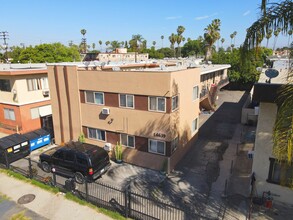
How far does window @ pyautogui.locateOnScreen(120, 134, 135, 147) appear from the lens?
15.5 m

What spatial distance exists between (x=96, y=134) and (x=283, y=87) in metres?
13.3

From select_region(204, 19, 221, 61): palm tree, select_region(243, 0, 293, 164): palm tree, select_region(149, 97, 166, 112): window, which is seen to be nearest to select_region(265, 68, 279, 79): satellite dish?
select_region(243, 0, 293, 164): palm tree

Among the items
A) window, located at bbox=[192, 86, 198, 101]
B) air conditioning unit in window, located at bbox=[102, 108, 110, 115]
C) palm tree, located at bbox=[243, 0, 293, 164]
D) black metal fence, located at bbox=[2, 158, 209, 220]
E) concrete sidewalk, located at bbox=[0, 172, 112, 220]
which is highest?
palm tree, located at bbox=[243, 0, 293, 164]

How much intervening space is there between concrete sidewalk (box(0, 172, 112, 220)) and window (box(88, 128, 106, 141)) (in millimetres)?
5483

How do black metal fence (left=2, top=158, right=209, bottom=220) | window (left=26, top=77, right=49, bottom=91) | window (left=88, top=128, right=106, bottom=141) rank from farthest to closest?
window (left=26, top=77, right=49, bottom=91)
window (left=88, top=128, right=106, bottom=141)
black metal fence (left=2, top=158, right=209, bottom=220)

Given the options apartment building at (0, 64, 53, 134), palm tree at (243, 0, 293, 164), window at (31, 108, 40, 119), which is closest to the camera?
palm tree at (243, 0, 293, 164)

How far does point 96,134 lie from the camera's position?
55.8 feet

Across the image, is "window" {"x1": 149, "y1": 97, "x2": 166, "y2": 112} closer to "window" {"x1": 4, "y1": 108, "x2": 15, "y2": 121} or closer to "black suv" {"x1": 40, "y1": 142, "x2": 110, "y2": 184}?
"black suv" {"x1": 40, "y1": 142, "x2": 110, "y2": 184}

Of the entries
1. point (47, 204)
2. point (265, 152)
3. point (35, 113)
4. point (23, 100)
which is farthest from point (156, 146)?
point (23, 100)

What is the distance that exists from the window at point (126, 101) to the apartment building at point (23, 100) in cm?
1061

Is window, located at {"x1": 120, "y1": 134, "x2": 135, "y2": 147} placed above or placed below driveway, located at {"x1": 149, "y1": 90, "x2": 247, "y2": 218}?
above

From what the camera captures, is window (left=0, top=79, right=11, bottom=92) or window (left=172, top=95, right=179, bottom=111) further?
window (left=0, top=79, right=11, bottom=92)

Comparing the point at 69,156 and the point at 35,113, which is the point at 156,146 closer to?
the point at 69,156

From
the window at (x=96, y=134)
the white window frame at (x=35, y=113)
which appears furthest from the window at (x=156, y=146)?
the white window frame at (x=35, y=113)
